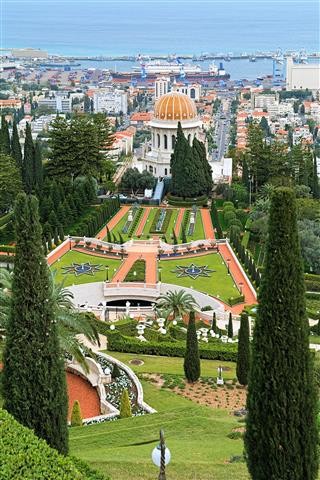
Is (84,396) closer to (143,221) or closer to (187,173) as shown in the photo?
(143,221)

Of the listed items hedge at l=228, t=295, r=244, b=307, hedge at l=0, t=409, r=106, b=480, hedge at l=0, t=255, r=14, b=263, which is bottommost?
hedge at l=228, t=295, r=244, b=307

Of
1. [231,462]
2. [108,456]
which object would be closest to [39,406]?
[108,456]

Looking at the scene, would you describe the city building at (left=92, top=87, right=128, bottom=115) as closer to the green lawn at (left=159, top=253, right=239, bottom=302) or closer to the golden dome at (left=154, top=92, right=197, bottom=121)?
the golden dome at (left=154, top=92, right=197, bottom=121)

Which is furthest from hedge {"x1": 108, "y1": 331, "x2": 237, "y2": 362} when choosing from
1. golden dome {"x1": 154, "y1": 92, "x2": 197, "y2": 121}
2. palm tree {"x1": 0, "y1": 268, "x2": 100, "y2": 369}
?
golden dome {"x1": 154, "y1": 92, "x2": 197, "y2": 121}

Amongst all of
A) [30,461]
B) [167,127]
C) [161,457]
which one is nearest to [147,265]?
[167,127]

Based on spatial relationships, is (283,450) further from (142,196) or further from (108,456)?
(142,196)
